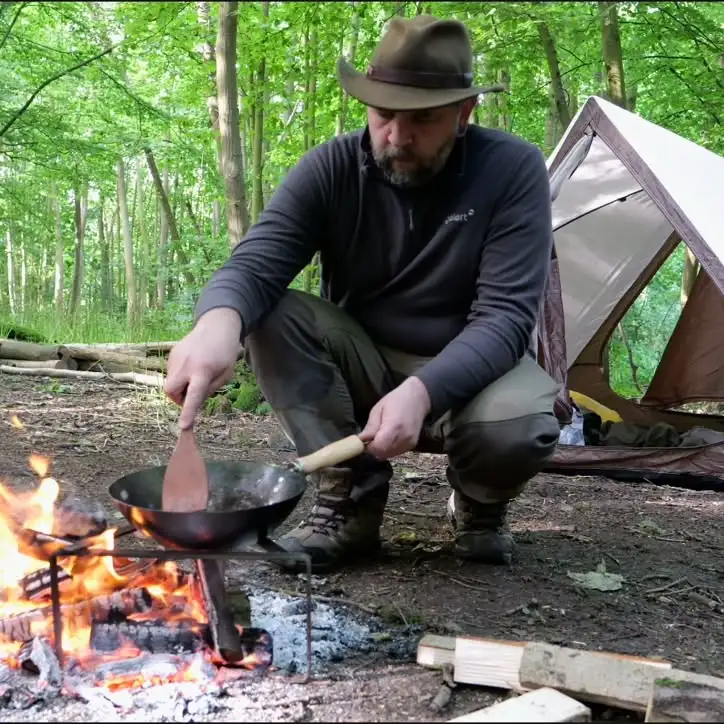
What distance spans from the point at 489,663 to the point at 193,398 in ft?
2.84

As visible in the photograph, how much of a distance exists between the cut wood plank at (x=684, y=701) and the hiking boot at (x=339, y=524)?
1096mm

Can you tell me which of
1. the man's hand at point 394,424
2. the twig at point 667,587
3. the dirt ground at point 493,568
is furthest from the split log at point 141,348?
the twig at point 667,587

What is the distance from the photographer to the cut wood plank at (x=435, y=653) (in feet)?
5.39

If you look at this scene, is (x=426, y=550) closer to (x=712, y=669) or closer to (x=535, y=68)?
(x=712, y=669)

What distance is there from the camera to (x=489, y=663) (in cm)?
155

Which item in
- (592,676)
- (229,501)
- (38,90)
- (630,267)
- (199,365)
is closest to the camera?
(592,676)

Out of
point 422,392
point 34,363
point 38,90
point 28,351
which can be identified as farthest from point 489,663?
point 38,90

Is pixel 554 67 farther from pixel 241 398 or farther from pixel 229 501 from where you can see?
pixel 229 501

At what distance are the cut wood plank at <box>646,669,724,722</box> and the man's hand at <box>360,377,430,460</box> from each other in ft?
2.48

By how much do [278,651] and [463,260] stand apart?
1.22 meters

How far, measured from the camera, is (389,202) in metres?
2.29

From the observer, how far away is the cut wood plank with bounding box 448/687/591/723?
4.25 ft

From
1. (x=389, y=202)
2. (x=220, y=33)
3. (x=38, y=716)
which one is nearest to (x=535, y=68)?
(x=220, y=33)

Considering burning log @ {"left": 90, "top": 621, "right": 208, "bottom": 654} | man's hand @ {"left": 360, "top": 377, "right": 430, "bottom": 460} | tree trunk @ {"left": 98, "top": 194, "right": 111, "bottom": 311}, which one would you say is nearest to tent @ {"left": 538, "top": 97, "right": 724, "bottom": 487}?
man's hand @ {"left": 360, "top": 377, "right": 430, "bottom": 460}
